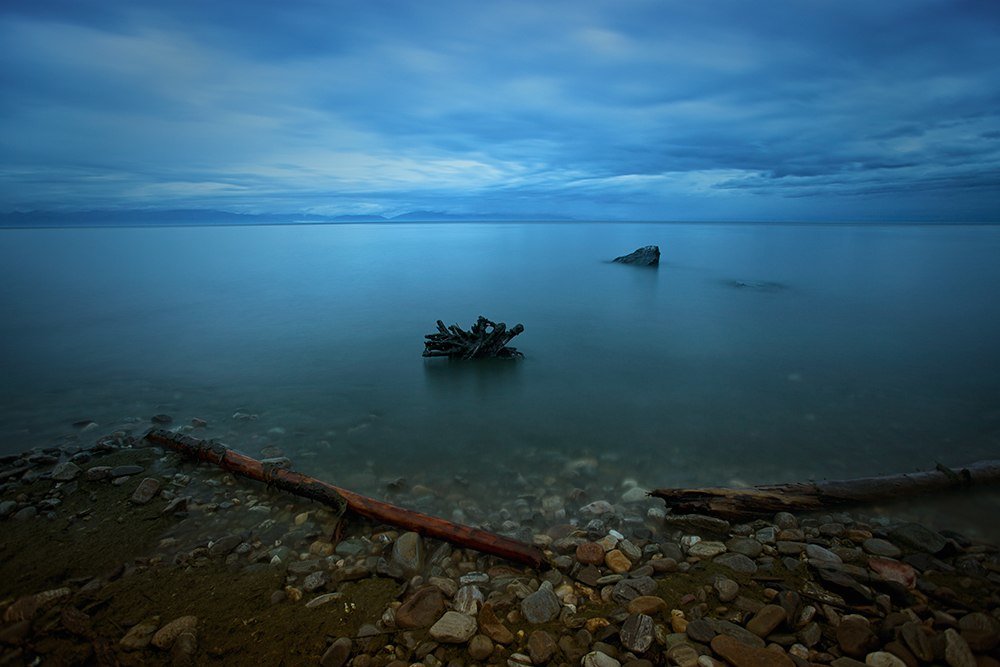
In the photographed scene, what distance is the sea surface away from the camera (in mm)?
6422

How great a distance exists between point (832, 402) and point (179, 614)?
30.8 ft

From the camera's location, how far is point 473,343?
36.1ft

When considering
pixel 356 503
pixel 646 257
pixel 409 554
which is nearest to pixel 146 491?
pixel 356 503

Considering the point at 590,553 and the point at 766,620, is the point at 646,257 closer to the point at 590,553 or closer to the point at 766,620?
the point at 590,553

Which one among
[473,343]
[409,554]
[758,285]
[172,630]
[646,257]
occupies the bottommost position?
[409,554]

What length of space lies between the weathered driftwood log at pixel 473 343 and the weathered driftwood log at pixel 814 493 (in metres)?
6.34

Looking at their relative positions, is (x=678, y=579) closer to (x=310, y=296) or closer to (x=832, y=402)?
(x=832, y=402)

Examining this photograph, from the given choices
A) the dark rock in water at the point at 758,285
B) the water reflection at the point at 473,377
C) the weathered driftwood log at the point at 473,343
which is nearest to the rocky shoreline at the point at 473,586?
the water reflection at the point at 473,377

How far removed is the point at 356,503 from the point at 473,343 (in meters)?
6.43

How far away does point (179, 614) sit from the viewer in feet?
11.5

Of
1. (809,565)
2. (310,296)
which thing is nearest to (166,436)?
(809,565)

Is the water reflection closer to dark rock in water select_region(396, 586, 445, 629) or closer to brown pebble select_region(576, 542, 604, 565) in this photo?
brown pebble select_region(576, 542, 604, 565)

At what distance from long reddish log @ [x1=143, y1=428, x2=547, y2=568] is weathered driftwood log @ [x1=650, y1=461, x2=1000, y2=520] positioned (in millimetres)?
1849

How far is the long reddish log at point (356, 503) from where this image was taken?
416 centimetres
